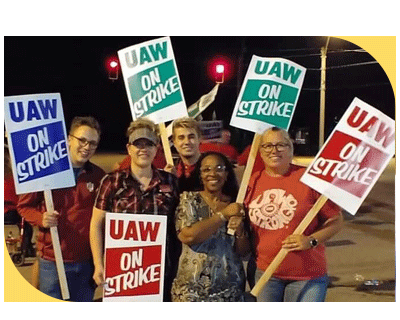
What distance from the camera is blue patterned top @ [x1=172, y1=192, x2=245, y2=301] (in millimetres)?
3824

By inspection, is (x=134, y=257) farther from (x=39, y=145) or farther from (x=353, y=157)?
(x=353, y=157)

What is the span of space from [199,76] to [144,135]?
40 cm

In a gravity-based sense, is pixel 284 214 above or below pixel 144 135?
below

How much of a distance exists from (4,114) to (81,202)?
0.56 metres

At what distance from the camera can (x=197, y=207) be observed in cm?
382

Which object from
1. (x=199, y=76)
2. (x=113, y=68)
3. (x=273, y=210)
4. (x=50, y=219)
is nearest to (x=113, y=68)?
(x=113, y=68)

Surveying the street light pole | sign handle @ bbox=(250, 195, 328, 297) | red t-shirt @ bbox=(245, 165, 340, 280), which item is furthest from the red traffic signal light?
sign handle @ bbox=(250, 195, 328, 297)

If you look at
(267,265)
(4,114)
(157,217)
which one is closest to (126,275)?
(157,217)

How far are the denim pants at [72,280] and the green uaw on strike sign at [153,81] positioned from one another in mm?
797

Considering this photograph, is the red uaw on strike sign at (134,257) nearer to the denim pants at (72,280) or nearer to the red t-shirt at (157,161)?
the denim pants at (72,280)

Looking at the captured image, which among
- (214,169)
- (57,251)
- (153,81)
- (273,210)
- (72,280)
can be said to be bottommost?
(72,280)

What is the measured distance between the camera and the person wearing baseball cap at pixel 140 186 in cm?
383

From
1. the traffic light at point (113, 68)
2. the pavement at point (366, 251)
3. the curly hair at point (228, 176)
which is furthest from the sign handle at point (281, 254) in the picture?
the traffic light at point (113, 68)
